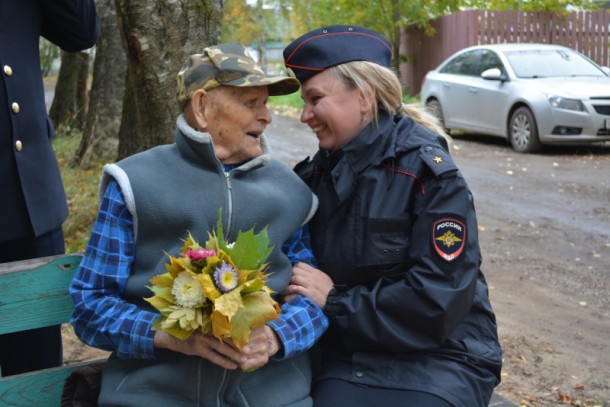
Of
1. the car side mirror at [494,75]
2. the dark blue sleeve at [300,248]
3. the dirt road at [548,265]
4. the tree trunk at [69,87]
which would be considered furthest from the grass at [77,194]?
the car side mirror at [494,75]

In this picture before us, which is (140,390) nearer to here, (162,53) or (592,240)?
(162,53)

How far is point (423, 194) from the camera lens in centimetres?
285

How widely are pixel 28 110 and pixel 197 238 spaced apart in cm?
94

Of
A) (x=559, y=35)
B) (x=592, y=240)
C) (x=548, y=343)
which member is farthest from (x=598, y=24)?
(x=548, y=343)

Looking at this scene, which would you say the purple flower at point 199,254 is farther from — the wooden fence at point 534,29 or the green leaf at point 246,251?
the wooden fence at point 534,29

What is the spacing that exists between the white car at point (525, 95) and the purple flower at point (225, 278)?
37.2ft

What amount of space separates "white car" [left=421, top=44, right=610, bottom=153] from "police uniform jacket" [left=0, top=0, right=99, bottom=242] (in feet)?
34.9

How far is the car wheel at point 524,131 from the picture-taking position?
529 inches

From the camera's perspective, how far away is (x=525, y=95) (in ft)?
44.0

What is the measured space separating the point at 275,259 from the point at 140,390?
58 cm

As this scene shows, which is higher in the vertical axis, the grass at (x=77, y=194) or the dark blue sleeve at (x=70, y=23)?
the dark blue sleeve at (x=70, y=23)

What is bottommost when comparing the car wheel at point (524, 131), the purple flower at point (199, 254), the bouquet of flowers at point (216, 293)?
the car wheel at point (524, 131)

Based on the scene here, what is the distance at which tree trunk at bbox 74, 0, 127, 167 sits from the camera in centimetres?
1020

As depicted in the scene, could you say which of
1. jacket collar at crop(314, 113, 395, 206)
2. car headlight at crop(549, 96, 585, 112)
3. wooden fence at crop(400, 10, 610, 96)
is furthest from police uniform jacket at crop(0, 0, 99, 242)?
wooden fence at crop(400, 10, 610, 96)
